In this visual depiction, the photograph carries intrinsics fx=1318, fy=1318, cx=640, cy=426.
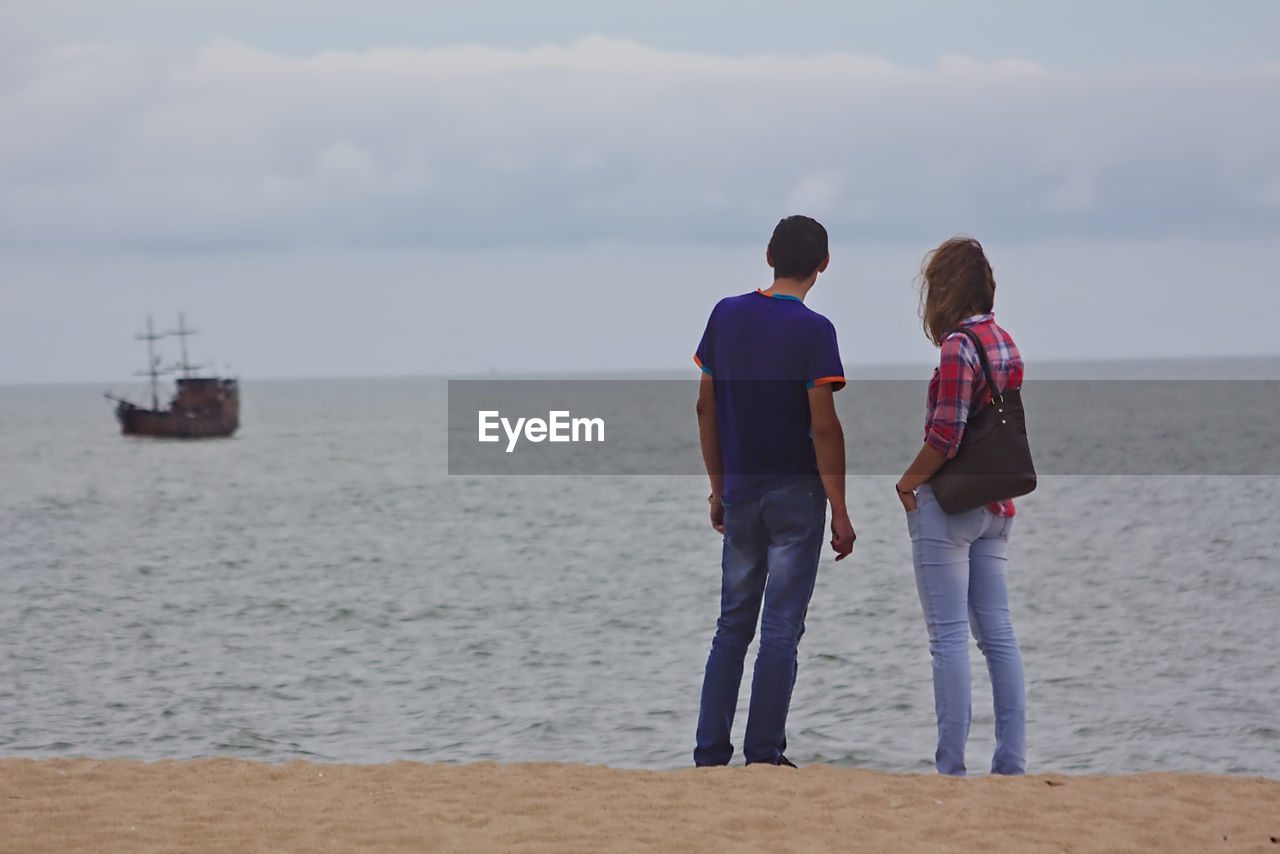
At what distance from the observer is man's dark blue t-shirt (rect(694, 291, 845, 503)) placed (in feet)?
17.6

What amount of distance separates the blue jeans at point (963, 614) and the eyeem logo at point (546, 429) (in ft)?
259

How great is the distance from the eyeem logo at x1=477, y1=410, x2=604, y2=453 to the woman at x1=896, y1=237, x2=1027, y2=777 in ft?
260

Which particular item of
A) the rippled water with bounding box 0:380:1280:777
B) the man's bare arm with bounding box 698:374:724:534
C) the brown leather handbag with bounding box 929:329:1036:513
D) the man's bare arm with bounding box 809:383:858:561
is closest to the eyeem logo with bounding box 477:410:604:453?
the rippled water with bounding box 0:380:1280:777

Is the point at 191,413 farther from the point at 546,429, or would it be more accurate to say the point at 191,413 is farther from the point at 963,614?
the point at 963,614

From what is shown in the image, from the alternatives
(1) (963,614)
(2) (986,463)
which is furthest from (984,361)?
(1) (963,614)

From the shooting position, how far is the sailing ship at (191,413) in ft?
296

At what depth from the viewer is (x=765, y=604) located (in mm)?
5566

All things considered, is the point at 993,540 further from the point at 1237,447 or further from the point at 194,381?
the point at 194,381

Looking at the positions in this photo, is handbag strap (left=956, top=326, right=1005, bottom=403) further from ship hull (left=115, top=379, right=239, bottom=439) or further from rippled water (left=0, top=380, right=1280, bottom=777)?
ship hull (left=115, top=379, right=239, bottom=439)

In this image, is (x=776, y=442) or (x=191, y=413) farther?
(x=191, y=413)

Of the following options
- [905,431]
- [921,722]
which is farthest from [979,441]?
[905,431]

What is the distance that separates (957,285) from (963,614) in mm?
1324

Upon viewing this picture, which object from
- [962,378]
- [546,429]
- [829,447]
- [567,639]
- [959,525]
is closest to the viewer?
[962,378]

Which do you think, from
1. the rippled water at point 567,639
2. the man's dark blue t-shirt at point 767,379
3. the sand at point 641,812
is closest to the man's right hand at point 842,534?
the man's dark blue t-shirt at point 767,379
